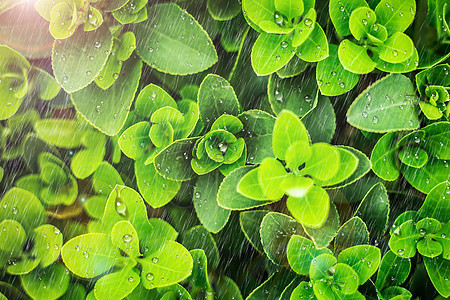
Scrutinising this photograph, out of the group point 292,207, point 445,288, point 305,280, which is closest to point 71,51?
point 292,207

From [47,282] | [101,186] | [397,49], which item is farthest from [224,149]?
[47,282]

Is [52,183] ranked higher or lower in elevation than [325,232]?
lower

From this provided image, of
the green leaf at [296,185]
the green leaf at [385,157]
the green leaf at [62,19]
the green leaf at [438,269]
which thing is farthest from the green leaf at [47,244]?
the green leaf at [438,269]

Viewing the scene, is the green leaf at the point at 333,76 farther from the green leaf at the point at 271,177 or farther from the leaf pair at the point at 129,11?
the leaf pair at the point at 129,11

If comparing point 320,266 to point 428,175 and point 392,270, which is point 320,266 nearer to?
point 392,270

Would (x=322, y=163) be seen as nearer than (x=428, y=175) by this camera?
Yes

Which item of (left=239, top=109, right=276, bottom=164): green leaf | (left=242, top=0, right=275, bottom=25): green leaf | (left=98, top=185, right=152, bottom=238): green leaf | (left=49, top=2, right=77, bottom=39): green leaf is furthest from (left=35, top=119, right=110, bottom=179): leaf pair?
(left=242, top=0, right=275, bottom=25): green leaf

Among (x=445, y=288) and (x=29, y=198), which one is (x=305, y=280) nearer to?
(x=445, y=288)
